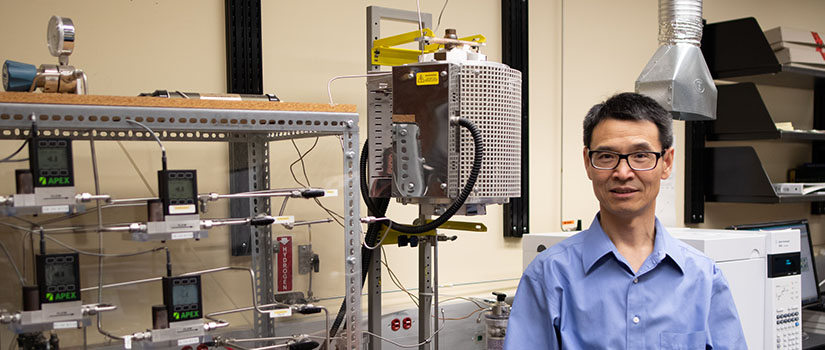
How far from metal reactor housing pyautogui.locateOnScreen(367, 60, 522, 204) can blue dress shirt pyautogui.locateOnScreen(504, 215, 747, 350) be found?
0.35 m

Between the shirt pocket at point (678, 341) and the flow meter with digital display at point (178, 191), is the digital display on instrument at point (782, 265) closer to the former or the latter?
the shirt pocket at point (678, 341)

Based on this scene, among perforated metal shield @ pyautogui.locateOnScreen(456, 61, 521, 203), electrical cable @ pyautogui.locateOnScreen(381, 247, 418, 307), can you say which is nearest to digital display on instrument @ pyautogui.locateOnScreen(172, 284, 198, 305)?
perforated metal shield @ pyautogui.locateOnScreen(456, 61, 521, 203)

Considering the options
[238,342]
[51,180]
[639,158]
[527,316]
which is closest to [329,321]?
[238,342]

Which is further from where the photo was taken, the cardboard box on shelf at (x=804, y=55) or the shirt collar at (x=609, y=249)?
the cardboard box on shelf at (x=804, y=55)

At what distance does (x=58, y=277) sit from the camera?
4.63 feet

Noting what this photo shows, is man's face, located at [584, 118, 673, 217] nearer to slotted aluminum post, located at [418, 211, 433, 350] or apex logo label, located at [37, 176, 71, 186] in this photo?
slotted aluminum post, located at [418, 211, 433, 350]

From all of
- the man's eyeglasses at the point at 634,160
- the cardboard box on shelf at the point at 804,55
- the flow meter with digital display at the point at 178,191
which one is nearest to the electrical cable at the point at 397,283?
the flow meter with digital display at the point at 178,191

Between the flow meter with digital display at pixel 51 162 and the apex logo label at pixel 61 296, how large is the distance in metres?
0.22

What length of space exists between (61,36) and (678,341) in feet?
4.68

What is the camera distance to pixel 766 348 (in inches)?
81.4

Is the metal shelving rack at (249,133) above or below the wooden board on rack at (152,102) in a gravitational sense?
below

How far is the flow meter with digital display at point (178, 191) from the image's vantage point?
1487mm

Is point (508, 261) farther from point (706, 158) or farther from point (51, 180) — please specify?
point (51, 180)

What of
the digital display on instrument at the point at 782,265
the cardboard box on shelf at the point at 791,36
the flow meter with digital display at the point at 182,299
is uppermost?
the cardboard box on shelf at the point at 791,36
